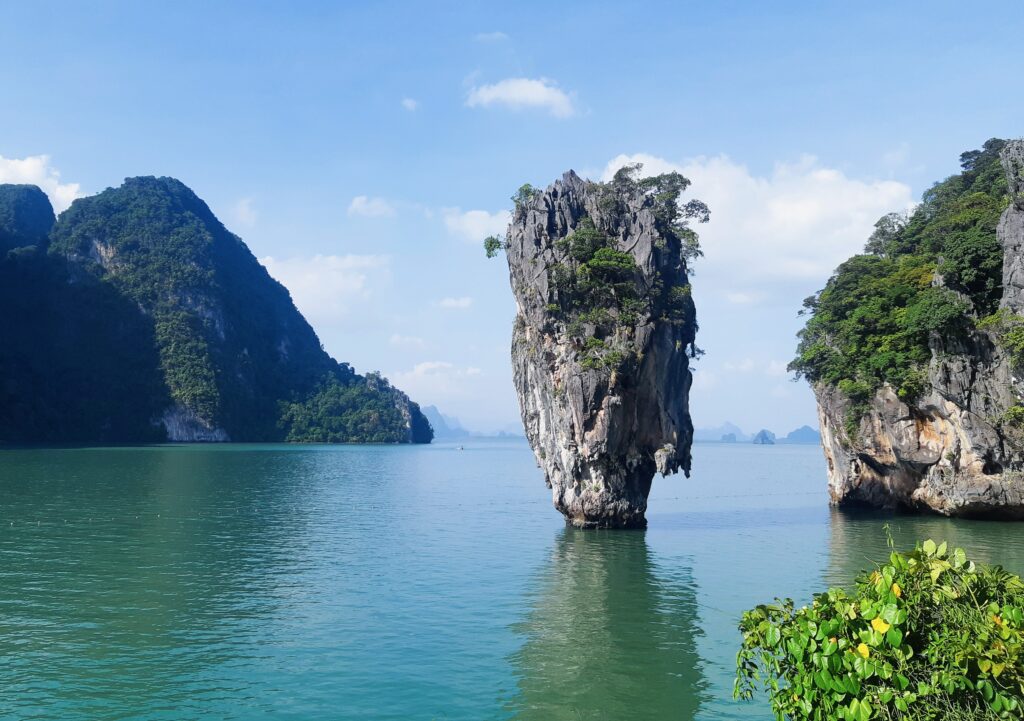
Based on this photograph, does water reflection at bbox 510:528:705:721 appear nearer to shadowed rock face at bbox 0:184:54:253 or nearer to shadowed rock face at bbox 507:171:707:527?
shadowed rock face at bbox 507:171:707:527

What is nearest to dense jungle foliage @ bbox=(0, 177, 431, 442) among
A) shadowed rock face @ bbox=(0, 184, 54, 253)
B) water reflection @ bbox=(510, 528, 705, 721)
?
shadowed rock face @ bbox=(0, 184, 54, 253)

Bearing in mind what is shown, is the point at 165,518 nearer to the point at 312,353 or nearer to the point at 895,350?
the point at 895,350

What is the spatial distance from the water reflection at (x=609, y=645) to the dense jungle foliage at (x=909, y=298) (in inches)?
750

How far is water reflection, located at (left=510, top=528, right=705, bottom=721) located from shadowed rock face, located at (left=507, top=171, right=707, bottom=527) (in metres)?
6.88

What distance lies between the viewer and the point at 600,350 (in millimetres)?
33219

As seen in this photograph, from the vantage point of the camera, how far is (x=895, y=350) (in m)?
37.7

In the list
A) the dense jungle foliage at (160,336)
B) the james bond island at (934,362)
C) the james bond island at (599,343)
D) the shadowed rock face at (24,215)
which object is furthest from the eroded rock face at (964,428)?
the shadowed rock face at (24,215)

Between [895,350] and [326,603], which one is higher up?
[895,350]

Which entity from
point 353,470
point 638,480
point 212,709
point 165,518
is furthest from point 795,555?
point 353,470

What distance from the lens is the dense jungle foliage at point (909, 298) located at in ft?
113

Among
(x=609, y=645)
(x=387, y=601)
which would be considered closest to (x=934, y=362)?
(x=609, y=645)

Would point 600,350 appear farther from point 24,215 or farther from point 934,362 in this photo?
point 24,215

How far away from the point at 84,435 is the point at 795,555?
12465cm

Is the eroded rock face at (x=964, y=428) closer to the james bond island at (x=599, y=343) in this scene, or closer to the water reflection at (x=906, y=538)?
the water reflection at (x=906, y=538)
